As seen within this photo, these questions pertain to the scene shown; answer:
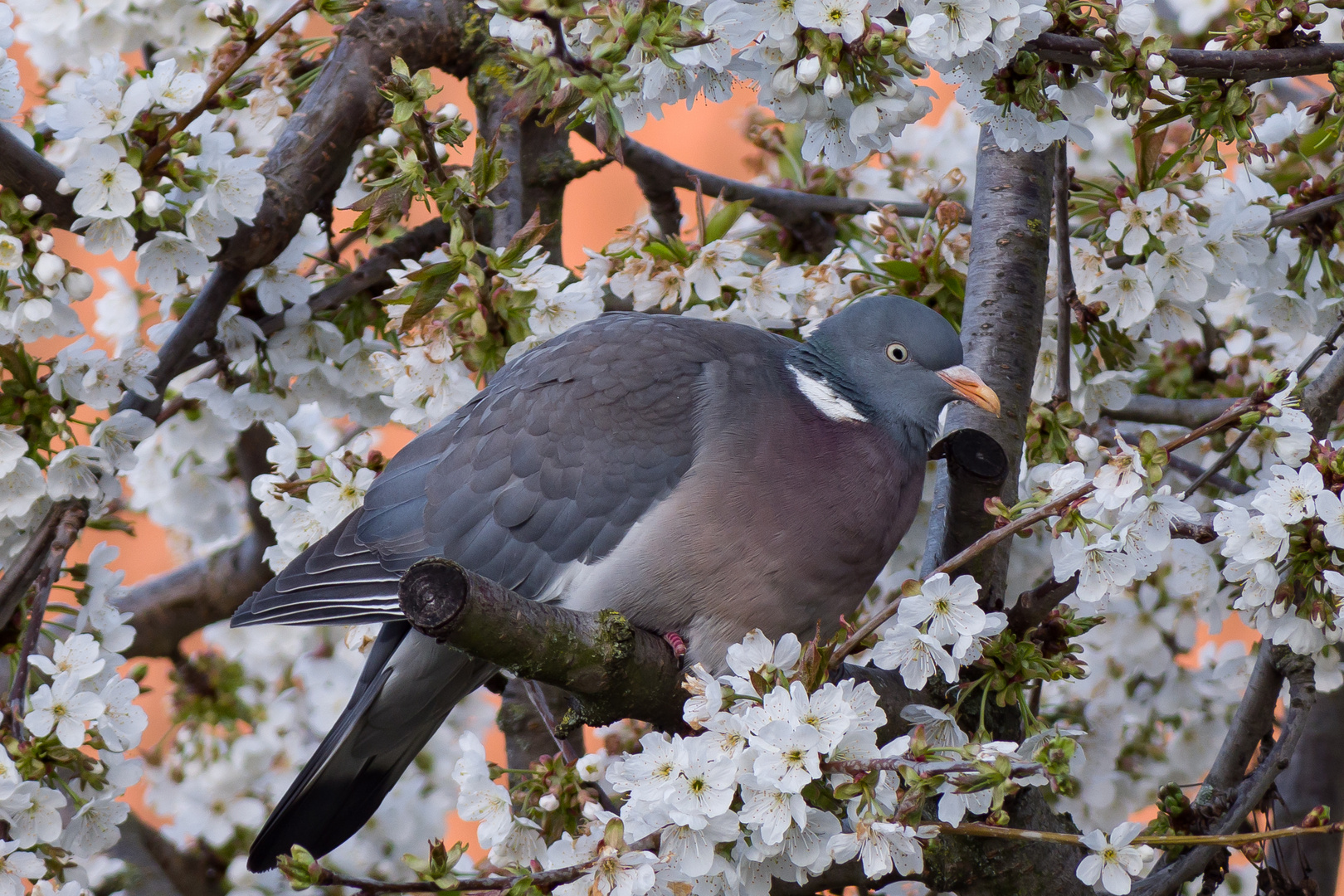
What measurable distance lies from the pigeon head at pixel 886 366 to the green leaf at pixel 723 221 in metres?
0.26

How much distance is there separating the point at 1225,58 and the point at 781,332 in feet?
4.83

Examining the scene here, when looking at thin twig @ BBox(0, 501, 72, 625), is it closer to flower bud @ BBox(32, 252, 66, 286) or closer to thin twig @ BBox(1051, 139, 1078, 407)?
flower bud @ BBox(32, 252, 66, 286)

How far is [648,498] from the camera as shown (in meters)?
2.09

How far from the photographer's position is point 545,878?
1.48 m

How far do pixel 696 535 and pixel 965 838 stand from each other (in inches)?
24.4

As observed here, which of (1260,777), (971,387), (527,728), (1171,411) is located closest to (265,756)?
(527,728)

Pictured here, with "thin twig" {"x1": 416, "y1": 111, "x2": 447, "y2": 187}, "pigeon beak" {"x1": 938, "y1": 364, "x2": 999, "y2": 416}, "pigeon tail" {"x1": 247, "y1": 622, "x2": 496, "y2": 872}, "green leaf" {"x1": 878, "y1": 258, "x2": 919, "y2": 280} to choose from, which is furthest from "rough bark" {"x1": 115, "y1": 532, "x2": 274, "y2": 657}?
"pigeon beak" {"x1": 938, "y1": 364, "x2": 999, "y2": 416}

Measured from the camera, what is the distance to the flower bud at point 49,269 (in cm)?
198

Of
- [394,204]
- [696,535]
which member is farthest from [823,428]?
[394,204]

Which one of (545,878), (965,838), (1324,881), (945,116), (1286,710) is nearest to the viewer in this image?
(545,878)

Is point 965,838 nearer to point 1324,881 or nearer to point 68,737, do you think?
point 1324,881

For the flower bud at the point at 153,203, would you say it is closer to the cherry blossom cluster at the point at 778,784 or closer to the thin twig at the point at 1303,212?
the cherry blossom cluster at the point at 778,784

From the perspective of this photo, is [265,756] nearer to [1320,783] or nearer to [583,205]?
[1320,783]

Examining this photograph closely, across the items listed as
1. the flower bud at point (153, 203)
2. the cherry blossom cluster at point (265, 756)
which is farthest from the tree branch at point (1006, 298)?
the cherry blossom cluster at point (265, 756)
